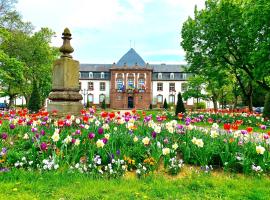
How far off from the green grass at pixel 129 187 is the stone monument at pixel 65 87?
566cm

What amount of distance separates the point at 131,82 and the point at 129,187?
6120 cm

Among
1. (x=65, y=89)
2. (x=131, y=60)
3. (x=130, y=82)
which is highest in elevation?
(x=131, y=60)

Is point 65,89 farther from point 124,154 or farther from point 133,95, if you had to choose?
point 133,95

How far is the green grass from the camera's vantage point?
418 cm

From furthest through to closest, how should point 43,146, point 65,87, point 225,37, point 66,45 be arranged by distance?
point 225,37, point 66,45, point 65,87, point 43,146

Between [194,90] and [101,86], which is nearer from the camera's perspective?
[194,90]

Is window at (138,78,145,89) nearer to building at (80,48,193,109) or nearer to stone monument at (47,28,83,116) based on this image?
building at (80,48,193,109)

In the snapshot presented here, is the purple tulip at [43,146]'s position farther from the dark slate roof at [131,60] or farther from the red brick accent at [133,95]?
the dark slate roof at [131,60]

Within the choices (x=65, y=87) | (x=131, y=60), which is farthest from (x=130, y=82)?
(x=65, y=87)

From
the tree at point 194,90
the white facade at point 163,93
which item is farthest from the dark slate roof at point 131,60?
the tree at point 194,90

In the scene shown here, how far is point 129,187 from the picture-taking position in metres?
4.54

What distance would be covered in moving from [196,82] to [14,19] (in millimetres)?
26776

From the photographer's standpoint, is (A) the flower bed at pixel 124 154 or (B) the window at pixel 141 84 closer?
(A) the flower bed at pixel 124 154

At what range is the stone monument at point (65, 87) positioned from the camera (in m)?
10.6
